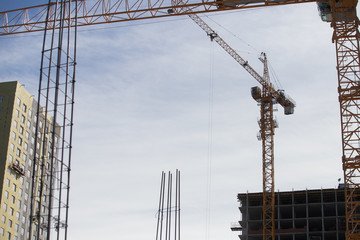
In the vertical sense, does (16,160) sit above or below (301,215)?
above

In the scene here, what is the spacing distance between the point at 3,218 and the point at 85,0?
36.9 m

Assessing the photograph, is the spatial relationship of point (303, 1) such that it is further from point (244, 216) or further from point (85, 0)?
point (244, 216)

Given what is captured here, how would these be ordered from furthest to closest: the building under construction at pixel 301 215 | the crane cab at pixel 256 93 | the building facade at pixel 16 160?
the crane cab at pixel 256 93 → the building under construction at pixel 301 215 → the building facade at pixel 16 160

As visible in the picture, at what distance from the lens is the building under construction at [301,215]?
98.1 m

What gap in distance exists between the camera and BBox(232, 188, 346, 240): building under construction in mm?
98125

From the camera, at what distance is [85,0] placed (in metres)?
70.4

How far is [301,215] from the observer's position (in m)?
104

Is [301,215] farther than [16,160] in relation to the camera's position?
Yes

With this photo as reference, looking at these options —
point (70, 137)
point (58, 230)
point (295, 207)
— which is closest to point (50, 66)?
point (70, 137)

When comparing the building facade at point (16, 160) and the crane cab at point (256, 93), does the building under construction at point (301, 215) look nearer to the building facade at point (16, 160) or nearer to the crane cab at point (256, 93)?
the crane cab at point (256, 93)

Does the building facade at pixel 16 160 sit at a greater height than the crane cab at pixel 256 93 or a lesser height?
lesser

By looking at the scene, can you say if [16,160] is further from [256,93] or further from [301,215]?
[301,215]

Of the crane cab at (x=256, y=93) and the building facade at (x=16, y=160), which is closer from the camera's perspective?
the building facade at (x=16, y=160)

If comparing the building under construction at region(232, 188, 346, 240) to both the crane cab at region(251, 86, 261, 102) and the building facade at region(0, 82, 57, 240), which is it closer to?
the crane cab at region(251, 86, 261, 102)
